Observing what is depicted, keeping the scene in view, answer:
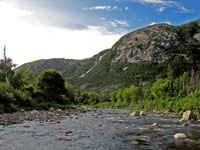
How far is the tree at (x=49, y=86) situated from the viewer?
55597mm

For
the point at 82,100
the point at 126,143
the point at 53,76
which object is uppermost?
the point at 53,76

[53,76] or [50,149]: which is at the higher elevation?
[53,76]

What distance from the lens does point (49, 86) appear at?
56.8 metres

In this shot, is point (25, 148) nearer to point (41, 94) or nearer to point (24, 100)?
point (24, 100)

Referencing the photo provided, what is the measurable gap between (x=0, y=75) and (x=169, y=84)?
6085cm

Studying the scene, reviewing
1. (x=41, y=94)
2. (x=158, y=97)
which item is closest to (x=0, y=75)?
(x=41, y=94)

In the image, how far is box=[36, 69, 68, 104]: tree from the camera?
55.6 meters

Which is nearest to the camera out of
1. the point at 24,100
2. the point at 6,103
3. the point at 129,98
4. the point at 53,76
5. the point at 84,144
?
the point at 84,144

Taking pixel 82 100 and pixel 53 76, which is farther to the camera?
pixel 82 100

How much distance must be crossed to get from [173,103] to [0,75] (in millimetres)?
51289

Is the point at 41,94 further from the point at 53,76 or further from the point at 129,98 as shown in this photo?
the point at 129,98

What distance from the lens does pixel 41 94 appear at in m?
54.8

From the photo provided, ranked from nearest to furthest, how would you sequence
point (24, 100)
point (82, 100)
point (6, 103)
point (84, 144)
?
point (84, 144) → point (6, 103) → point (24, 100) → point (82, 100)

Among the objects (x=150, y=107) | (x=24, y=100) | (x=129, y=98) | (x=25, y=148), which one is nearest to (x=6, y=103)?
(x=24, y=100)
